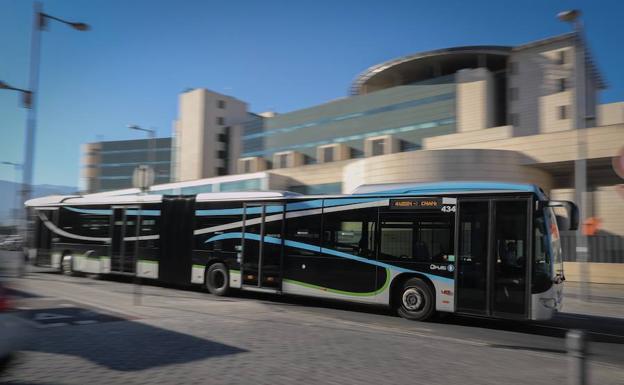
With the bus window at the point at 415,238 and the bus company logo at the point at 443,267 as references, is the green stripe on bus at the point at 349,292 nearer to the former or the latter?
the bus window at the point at 415,238

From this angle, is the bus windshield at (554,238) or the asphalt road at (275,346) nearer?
the asphalt road at (275,346)

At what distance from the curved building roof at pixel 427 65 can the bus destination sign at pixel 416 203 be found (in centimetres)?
5707

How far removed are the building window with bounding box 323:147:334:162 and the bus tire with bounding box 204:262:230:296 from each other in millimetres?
60251

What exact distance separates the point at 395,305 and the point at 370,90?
6973 centimetres

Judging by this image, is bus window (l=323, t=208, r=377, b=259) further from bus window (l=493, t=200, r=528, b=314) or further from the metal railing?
the metal railing

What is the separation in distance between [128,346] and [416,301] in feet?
21.8

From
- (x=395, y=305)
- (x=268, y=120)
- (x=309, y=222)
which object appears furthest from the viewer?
(x=268, y=120)

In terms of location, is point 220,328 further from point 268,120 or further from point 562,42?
point 268,120

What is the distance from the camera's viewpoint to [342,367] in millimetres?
6262

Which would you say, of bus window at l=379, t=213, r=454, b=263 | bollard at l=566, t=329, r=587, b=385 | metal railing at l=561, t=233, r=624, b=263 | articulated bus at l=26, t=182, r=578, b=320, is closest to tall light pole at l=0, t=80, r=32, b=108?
articulated bus at l=26, t=182, r=578, b=320

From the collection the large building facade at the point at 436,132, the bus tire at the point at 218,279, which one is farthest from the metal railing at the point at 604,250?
the bus tire at the point at 218,279

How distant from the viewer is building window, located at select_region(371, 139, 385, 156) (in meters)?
67.2

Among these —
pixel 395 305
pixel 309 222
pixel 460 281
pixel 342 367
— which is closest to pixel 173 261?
pixel 309 222

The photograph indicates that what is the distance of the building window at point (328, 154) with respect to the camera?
245 feet
